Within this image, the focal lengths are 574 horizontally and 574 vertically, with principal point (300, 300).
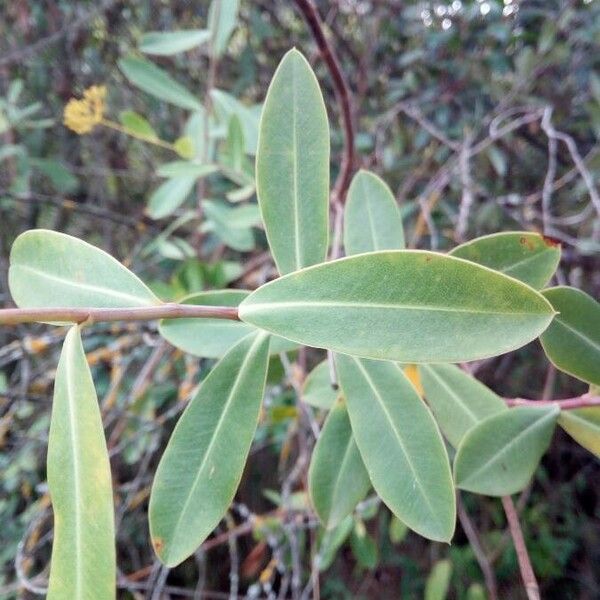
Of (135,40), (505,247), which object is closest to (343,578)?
(505,247)

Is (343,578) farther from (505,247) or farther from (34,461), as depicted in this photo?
(505,247)

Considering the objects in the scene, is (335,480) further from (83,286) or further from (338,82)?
(338,82)

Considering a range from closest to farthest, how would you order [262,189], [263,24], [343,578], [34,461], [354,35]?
[262,189] < [34,461] < [263,24] < [354,35] < [343,578]

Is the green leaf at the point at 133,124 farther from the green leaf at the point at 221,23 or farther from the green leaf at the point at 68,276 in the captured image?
the green leaf at the point at 68,276

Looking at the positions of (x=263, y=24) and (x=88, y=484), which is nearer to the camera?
(x=88, y=484)

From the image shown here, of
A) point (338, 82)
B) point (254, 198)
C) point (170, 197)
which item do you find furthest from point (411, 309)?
point (254, 198)

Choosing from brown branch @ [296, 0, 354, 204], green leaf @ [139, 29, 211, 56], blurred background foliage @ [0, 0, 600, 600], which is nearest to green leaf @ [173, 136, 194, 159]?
blurred background foliage @ [0, 0, 600, 600]

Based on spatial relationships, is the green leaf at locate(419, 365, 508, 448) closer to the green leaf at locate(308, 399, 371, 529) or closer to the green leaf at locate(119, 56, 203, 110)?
the green leaf at locate(308, 399, 371, 529)
